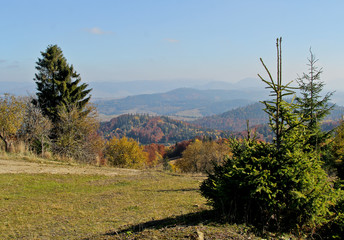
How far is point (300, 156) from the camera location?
6.73m

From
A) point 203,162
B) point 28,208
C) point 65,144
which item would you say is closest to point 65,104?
point 65,144

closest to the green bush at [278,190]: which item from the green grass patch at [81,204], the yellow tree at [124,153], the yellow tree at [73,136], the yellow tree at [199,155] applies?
the green grass patch at [81,204]

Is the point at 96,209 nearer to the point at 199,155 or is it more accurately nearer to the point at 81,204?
the point at 81,204

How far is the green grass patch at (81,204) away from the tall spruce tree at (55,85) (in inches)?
940

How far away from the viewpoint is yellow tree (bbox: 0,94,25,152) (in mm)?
27250

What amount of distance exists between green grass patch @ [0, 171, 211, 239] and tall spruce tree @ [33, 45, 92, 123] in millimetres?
23873

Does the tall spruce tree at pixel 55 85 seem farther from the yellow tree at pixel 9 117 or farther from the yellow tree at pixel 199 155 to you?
the yellow tree at pixel 199 155

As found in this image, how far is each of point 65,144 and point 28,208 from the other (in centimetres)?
2426

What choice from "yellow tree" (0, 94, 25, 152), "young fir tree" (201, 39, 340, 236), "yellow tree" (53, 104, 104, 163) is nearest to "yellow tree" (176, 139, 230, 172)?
"yellow tree" (53, 104, 104, 163)

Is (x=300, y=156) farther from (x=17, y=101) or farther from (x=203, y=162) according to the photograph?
(x=203, y=162)

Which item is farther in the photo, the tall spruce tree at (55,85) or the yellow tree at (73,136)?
the tall spruce tree at (55,85)

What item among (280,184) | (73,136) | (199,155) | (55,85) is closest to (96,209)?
(280,184)

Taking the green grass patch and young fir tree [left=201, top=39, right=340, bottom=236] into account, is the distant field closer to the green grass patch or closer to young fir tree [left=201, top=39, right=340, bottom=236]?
the green grass patch

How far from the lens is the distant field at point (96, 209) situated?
7409 millimetres
